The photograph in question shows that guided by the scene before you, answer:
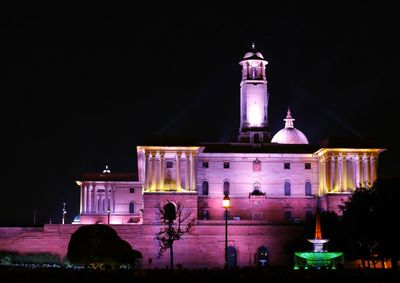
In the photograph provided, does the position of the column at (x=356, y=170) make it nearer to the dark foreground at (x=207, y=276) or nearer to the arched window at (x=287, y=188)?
the arched window at (x=287, y=188)

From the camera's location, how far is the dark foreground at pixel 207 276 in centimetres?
3472

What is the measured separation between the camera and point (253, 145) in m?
108

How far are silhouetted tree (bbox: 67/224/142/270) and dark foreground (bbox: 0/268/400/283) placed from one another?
29639 mm

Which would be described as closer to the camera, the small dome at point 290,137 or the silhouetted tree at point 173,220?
the silhouetted tree at point 173,220

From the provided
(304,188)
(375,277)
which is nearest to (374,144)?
(304,188)

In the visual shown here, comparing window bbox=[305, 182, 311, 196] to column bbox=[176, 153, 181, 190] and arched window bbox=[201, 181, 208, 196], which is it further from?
column bbox=[176, 153, 181, 190]

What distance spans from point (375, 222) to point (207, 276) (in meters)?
42.9

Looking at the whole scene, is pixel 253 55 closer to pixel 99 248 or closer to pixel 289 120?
pixel 289 120

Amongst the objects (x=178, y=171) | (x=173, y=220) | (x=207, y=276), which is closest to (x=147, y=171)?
(x=178, y=171)

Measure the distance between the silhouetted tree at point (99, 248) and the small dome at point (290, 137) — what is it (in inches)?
1813

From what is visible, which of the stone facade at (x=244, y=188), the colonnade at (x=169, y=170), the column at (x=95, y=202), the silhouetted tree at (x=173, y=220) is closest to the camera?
the silhouetted tree at (x=173, y=220)

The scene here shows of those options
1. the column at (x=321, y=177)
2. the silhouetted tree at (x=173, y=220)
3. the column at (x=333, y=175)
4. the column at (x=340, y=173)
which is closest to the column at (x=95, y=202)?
the silhouetted tree at (x=173, y=220)

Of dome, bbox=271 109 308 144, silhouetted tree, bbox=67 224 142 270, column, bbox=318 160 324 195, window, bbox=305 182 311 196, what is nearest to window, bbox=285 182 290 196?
window, bbox=305 182 311 196

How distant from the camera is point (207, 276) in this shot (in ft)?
115
